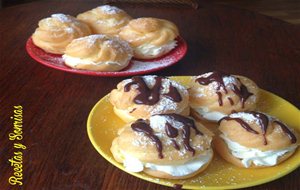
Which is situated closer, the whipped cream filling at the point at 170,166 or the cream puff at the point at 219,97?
the whipped cream filling at the point at 170,166

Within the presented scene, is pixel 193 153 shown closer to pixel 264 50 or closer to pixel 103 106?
pixel 103 106

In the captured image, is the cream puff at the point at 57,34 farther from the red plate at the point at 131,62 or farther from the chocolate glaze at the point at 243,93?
the chocolate glaze at the point at 243,93

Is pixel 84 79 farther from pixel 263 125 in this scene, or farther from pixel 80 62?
pixel 263 125

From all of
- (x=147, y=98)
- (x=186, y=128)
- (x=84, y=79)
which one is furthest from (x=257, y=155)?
(x=84, y=79)

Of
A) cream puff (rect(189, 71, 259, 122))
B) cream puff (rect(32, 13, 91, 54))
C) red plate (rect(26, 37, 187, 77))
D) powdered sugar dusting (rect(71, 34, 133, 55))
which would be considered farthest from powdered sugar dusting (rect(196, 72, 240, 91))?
cream puff (rect(32, 13, 91, 54))

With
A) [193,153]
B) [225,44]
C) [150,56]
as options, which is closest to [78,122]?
[193,153]

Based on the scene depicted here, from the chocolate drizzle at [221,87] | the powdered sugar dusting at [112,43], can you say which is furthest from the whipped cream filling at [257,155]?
the powdered sugar dusting at [112,43]
